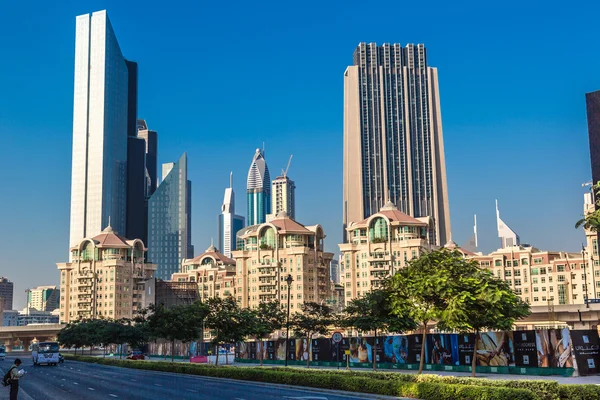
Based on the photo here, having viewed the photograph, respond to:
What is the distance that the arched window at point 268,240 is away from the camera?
639ft

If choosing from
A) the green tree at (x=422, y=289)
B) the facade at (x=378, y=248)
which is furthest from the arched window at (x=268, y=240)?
the green tree at (x=422, y=289)

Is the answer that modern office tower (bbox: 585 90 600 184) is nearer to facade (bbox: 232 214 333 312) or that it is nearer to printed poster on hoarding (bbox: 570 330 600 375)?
printed poster on hoarding (bbox: 570 330 600 375)

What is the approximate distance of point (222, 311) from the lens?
266ft

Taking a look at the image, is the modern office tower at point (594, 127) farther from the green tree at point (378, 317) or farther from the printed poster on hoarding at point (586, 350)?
the green tree at point (378, 317)

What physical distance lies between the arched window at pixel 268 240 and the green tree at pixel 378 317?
11655cm

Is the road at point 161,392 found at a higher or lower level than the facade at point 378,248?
lower

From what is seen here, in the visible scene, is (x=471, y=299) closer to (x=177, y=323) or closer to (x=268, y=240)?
(x=177, y=323)

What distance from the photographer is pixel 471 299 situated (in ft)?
144

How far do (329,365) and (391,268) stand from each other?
107944 mm

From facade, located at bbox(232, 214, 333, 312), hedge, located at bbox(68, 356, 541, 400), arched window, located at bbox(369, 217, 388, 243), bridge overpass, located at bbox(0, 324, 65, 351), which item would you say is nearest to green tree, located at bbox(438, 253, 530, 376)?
hedge, located at bbox(68, 356, 541, 400)

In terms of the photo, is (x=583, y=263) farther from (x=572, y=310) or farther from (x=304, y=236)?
(x=572, y=310)

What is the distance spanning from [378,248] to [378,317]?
5028 inches

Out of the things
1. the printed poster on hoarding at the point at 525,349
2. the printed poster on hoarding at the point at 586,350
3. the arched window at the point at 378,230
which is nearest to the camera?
the printed poster on hoarding at the point at 586,350

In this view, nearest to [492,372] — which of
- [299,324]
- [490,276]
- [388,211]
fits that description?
[490,276]
